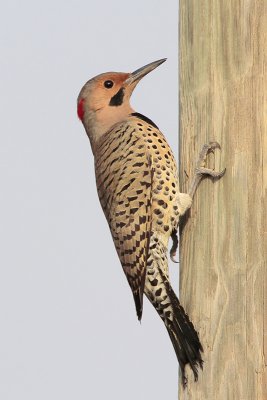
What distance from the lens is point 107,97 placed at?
173 inches

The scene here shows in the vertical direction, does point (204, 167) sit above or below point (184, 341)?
above

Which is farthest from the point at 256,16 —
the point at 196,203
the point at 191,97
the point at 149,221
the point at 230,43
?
the point at 149,221

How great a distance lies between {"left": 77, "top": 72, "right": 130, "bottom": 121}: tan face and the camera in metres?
4.41

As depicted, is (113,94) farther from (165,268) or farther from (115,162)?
(165,268)

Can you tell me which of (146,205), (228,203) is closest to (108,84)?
(146,205)

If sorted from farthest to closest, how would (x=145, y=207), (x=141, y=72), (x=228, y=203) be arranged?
(x=141, y=72) < (x=145, y=207) < (x=228, y=203)

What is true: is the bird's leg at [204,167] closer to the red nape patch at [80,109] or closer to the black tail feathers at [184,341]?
the black tail feathers at [184,341]

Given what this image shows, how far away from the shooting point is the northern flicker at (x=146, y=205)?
3.50 metres

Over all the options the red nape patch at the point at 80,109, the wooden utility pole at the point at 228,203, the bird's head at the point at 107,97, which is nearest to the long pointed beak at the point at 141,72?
the bird's head at the point at 107,97

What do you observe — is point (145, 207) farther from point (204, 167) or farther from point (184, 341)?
point (184, 341)

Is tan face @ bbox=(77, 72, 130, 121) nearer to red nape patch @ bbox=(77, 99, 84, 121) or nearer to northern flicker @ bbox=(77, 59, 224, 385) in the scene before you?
red nape patch @ bbox=(77, 99, 84, 121)

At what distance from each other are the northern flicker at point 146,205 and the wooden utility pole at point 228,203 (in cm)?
8

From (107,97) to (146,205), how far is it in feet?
2.74

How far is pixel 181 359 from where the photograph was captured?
135 inches
